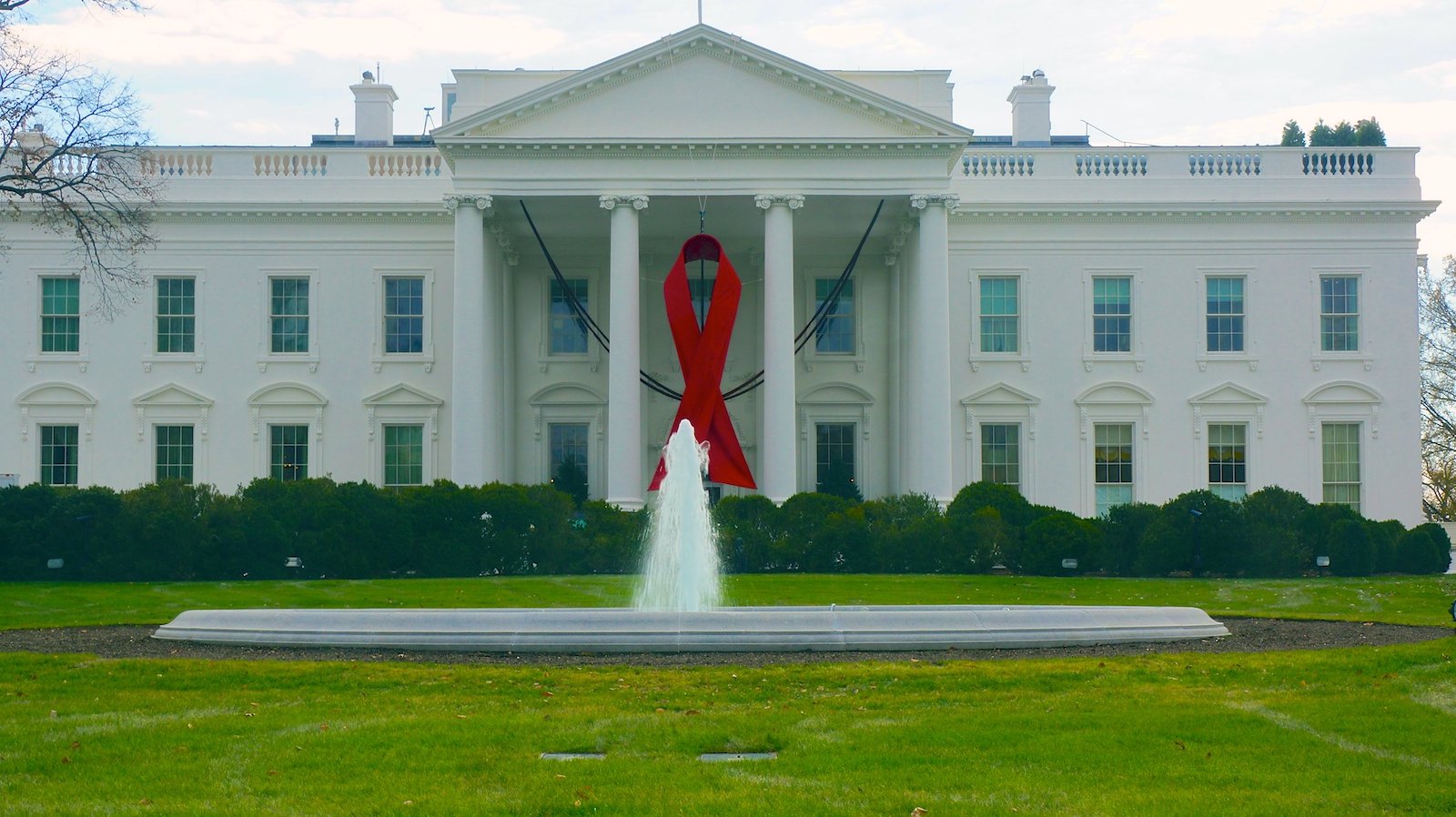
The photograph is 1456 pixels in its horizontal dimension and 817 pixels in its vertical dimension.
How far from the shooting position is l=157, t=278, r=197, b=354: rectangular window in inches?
1539

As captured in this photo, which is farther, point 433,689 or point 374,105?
point 374,105

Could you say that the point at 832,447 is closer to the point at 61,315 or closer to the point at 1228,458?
the point at 1228,458

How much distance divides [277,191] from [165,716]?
100 ft

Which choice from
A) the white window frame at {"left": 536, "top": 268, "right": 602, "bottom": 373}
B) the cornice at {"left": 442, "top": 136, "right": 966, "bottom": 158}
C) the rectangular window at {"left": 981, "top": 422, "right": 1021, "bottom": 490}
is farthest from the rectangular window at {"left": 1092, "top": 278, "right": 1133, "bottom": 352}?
the white window frame at {"left": 536, "top": 268, "right": 602, "bottom": 373}

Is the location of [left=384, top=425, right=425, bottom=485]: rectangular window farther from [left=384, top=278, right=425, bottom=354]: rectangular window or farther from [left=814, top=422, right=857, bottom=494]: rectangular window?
[left=814, top=422, right=857, bottom=494]: rectangular window

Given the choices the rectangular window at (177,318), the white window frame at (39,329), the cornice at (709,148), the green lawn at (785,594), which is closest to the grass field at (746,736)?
the green lawn at (785,594)

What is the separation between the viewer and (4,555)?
2673cm

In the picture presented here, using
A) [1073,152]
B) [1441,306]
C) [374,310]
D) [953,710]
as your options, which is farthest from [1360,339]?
[953,710]

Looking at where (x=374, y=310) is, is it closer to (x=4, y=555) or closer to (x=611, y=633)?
(x=4, y=555)

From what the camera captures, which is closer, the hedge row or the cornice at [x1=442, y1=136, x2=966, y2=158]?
the hedge row

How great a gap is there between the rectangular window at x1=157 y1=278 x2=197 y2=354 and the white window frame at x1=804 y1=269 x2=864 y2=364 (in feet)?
49.1

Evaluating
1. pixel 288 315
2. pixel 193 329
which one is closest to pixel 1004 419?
pixel 288 315

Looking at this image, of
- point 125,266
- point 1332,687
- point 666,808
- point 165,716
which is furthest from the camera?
point 125,266

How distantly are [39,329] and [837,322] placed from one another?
21.6 m
